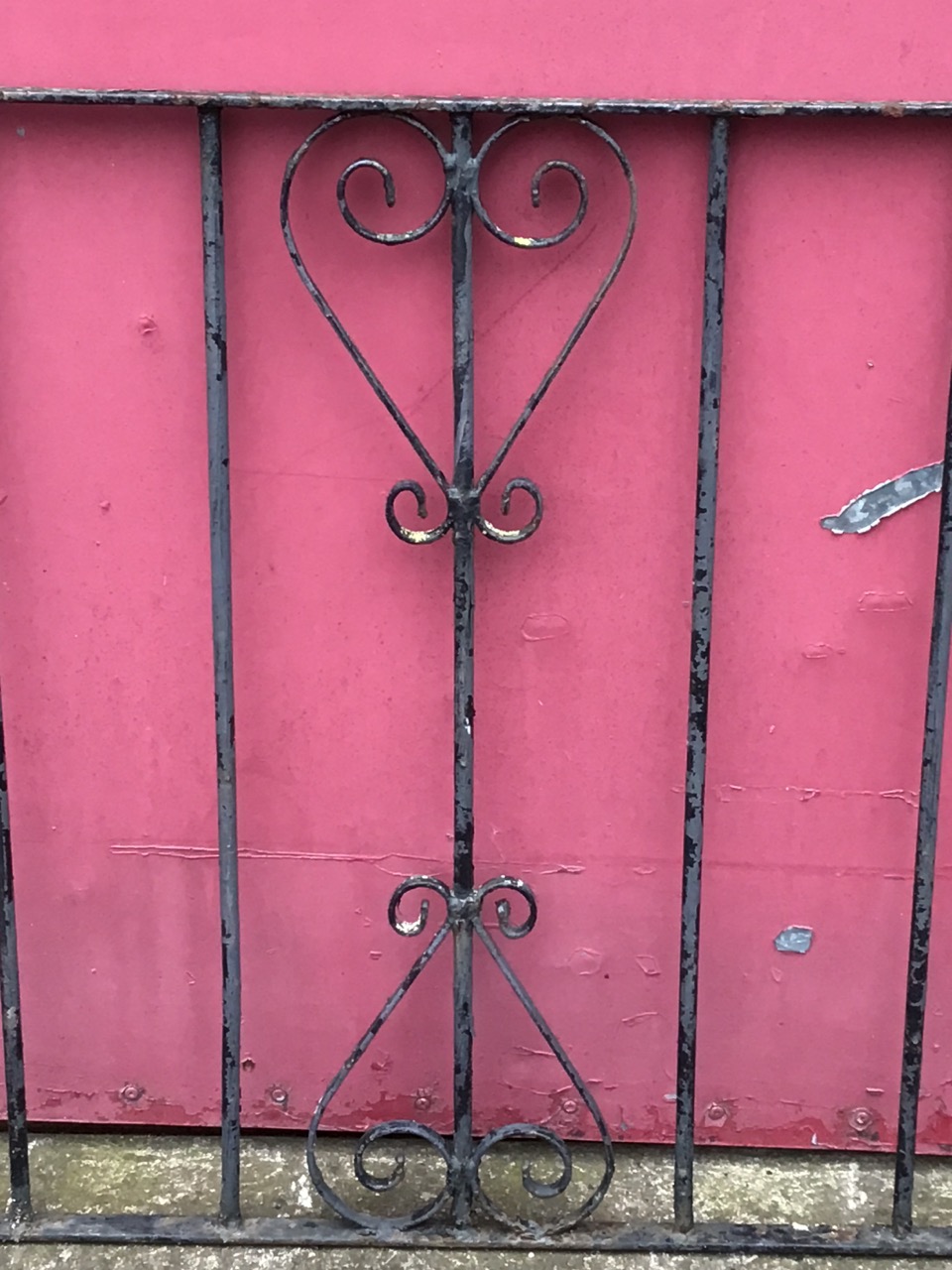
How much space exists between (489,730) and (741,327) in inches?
24.4

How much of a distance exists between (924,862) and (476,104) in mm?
1068

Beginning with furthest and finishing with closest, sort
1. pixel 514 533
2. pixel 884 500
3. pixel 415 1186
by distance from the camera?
pixel 415 1186
pixel 884 500
pixel 514 533

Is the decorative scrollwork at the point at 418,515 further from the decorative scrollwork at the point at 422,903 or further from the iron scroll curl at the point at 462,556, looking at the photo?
the decorative scrollwork at the point at 422,903

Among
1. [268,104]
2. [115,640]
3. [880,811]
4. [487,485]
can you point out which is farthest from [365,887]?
[268,104]

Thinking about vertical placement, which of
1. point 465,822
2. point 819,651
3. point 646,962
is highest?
point 819,651

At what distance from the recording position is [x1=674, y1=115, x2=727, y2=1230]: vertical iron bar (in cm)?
139

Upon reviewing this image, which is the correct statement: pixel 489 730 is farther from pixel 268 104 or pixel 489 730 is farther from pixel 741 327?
pixel 268 104

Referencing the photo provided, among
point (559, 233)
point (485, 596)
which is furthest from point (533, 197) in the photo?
point (485, 596)

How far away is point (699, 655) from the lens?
4.82 ft

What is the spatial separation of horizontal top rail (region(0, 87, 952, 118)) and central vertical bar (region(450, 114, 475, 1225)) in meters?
0.05

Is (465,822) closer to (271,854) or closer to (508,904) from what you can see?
(508,904)

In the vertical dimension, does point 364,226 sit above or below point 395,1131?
above

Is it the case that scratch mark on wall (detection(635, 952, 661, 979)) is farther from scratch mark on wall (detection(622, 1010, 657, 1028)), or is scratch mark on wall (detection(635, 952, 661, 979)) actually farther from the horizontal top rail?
the horizontal top rail

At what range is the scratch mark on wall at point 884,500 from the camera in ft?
5.04
